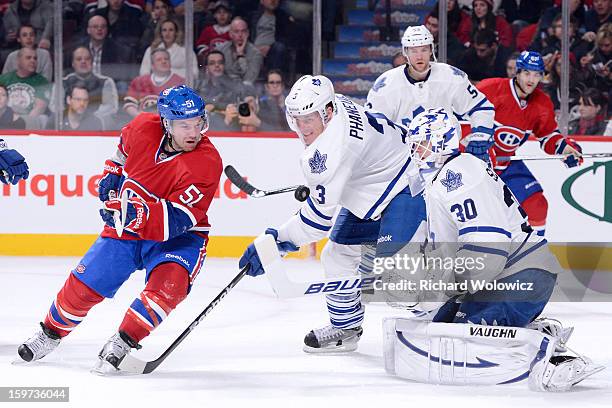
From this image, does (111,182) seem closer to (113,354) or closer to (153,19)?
(113,354)

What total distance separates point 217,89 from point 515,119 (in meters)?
2.04

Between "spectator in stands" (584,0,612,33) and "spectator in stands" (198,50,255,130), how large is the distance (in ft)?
6.61

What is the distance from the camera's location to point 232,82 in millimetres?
7230

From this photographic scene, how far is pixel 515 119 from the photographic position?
589cm

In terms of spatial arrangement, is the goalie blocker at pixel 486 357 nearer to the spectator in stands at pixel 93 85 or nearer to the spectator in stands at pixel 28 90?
the spectator in stands at pixel 93 85

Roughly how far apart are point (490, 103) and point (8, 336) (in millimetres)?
2341

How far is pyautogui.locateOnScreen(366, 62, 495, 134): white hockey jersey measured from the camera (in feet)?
17.5

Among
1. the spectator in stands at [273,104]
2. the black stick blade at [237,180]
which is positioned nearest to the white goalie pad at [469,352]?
the black stick blade at [237,180]

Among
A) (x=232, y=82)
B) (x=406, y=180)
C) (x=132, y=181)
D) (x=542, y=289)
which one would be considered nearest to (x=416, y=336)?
(x=542, y=289)

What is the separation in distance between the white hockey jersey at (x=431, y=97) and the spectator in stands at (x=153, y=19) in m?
2.23

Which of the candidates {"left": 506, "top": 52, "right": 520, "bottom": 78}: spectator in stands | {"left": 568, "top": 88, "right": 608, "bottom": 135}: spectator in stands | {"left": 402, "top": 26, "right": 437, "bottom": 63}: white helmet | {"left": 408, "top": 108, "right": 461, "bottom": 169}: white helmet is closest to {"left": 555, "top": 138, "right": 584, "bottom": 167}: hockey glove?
{"left": 402, "top": 26, "right": 437, "bottom": 63}: white helmet

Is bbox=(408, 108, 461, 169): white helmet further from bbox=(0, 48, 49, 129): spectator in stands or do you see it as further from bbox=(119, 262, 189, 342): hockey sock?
bbox=(0, 48, 49, 129): spectator in stands

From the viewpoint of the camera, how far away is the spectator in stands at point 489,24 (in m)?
7.23

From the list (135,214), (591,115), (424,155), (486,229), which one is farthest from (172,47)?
(486,229)
